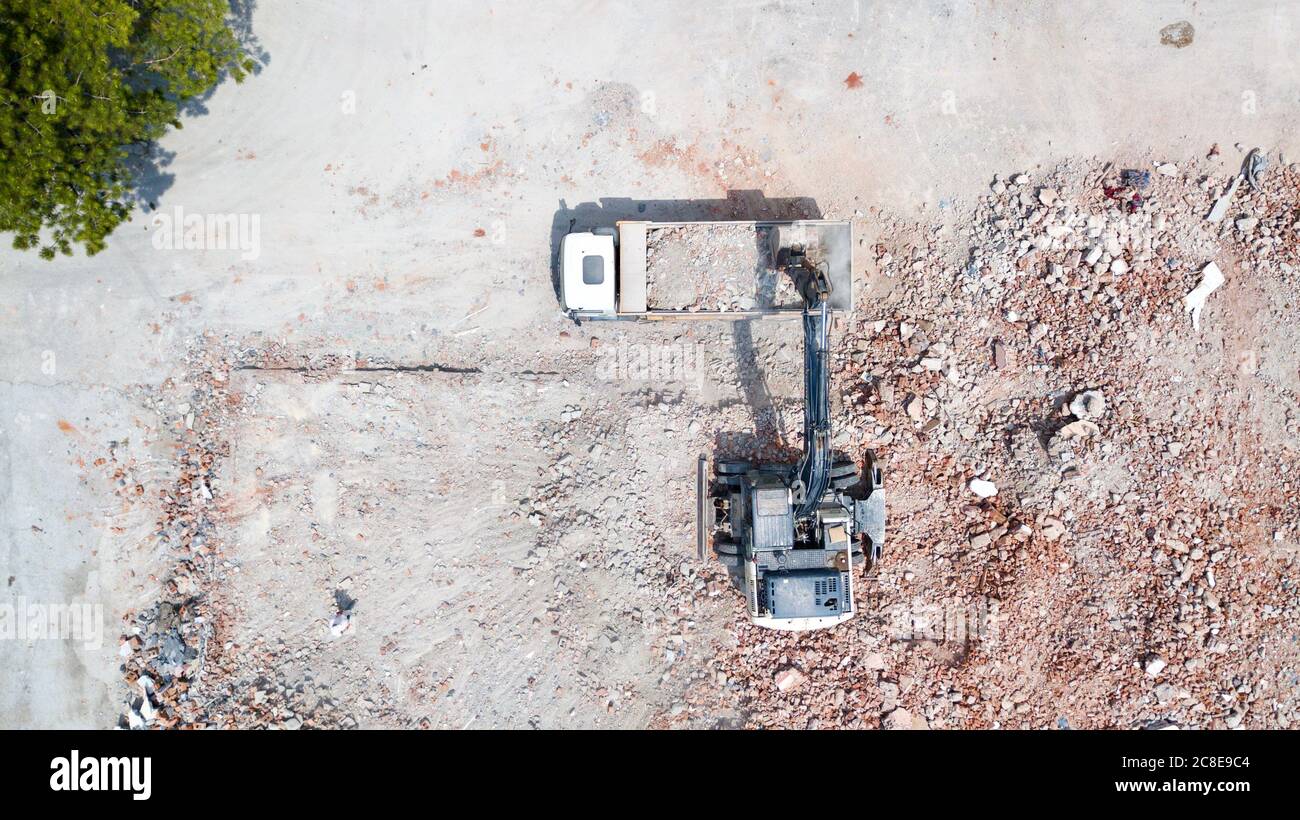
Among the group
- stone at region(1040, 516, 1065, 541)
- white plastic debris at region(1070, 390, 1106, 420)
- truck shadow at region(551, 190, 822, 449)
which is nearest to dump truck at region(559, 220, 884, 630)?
truck shadow at region(551, 190, 822, 449)

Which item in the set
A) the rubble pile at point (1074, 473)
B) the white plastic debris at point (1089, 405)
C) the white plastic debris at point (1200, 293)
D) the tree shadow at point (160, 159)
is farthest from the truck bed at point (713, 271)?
the tree shadow at point (160, 159)

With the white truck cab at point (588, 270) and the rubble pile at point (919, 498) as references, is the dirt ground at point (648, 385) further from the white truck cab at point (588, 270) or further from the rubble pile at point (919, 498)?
the white truck cab at point (588, 270)

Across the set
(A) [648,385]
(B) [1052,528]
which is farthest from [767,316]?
→ (B) [1052,528]

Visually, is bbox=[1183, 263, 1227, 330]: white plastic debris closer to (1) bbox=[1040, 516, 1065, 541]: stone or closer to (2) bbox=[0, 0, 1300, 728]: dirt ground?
(2) bbox=[0, 0, 1300, 728]: dirt ground

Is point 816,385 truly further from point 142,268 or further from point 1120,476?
point 142,268

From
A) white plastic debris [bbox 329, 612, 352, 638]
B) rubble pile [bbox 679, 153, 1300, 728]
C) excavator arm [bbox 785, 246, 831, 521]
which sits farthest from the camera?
white plastic debris [bbox 329, 612, 352, 638]
